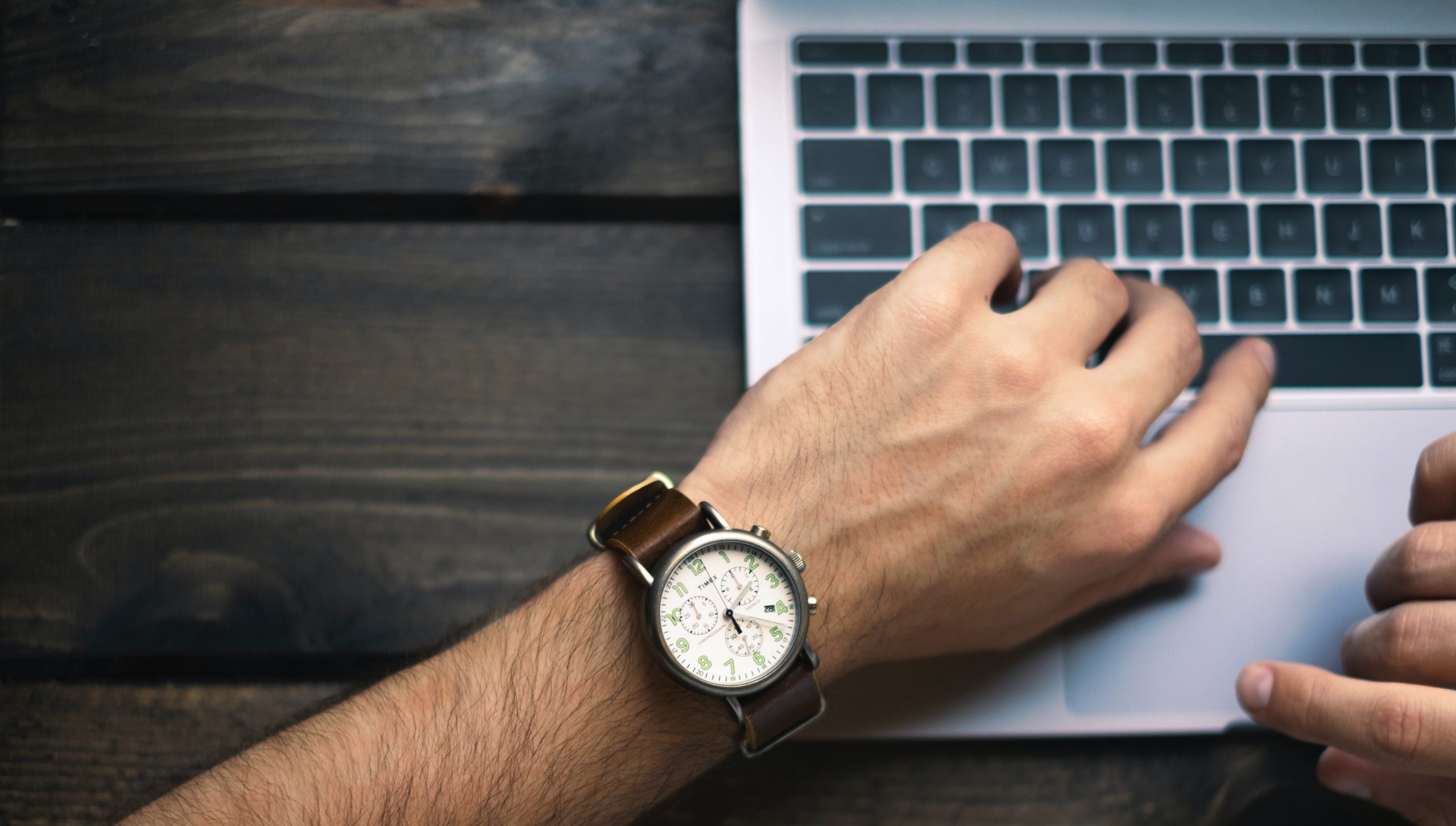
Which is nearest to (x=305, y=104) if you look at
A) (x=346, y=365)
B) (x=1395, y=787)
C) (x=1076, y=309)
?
(x=346, y=365)

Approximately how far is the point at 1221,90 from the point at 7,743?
1.25 metres

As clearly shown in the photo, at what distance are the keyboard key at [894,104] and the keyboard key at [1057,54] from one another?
113mm

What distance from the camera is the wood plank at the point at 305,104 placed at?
88cm

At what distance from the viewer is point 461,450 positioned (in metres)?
0.86

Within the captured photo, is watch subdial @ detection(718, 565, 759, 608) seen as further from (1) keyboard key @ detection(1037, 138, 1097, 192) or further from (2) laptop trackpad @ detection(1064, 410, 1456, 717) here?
(1) keyboard key @ detection(1037, 138, 1097, 192)

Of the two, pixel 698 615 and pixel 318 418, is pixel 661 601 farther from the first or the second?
pixel 318 418

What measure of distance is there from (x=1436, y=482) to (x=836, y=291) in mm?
513

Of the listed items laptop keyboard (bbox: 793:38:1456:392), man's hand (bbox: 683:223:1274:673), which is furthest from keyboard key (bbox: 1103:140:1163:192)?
man's hand (bbox: 683:223:1274:673)

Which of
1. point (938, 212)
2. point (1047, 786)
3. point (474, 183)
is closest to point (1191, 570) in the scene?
point (1047, 786)

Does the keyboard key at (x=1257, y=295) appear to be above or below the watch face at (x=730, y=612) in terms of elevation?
above

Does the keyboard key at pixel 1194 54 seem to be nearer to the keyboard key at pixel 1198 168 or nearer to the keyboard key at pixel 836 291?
the keyboard key at pixel 1198 168

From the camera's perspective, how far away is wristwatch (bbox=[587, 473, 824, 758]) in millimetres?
689

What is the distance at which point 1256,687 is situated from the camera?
2.44ft

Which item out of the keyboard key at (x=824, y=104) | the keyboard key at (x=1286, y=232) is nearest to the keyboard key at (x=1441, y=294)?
the keyboard key at (x=1286, y=232)
